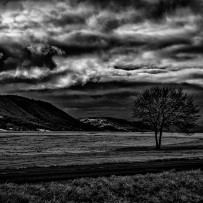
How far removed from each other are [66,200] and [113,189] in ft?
11.4

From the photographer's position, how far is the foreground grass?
16644 millimetres

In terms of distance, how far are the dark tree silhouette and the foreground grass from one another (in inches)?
1744

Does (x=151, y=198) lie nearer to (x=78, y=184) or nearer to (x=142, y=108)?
(x=78, y=184)

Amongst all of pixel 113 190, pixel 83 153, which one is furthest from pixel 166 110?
pixel 113 190

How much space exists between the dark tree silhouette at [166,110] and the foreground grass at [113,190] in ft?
145

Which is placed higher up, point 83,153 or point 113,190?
point 113,190

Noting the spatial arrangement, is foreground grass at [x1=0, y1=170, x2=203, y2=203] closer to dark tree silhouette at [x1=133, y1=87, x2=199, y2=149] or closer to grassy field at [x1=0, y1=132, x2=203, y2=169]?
grassy field at [x1=0, y1=132, x2=203, y2=169]

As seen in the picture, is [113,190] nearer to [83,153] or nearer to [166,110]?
[83,153]

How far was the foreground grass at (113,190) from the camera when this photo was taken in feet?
54.6

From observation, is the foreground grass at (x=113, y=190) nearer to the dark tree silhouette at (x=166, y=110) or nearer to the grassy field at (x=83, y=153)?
the grassy field at (x=83, y=153)

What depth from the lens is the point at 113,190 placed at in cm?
1923

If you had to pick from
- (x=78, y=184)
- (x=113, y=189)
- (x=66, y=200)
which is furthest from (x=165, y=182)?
(x=66, y=200)

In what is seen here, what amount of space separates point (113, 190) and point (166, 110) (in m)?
49.8

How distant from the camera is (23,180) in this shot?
68.7ft
